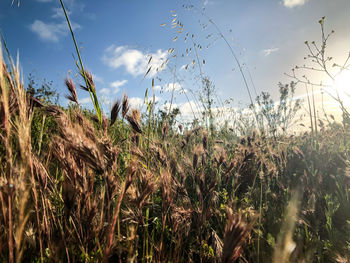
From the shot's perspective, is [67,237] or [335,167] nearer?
[67,237]

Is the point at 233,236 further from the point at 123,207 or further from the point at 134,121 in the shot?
the point at 123,207

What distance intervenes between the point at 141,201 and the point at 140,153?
582 millimetres

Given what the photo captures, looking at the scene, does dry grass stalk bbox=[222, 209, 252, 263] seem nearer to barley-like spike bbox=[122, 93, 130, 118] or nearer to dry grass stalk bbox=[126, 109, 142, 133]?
dry grass stalk bbox=[126, 109, 142, 133]

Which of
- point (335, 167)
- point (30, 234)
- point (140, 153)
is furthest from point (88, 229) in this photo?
point (335, 167)

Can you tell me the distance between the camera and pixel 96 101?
49.8 inches

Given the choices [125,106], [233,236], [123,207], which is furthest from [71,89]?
[233,236]

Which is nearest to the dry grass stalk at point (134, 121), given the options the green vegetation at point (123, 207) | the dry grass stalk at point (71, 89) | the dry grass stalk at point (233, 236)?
the green vegetation at point (123, 207)

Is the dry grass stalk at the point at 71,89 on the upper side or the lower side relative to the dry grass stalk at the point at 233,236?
upper

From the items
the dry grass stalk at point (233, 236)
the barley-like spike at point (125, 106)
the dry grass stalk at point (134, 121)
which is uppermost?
the barley-like spike at point (125, 106)

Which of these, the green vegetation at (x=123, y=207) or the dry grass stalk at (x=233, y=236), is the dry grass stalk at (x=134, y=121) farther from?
the dry grass stalk at (x=233, y=236)

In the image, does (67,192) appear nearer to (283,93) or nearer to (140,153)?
(140,153)

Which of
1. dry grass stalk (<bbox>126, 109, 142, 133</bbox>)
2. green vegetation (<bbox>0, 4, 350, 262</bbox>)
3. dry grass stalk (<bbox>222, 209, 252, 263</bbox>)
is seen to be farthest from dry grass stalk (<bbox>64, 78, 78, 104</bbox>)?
dry grass stalk (<bbox>222, 209, 252, 263</bbox>)

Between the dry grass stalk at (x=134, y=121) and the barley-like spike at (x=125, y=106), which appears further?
the barley-like spike at (x=125, y=106)

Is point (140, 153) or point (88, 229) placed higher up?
point (140, 153)
